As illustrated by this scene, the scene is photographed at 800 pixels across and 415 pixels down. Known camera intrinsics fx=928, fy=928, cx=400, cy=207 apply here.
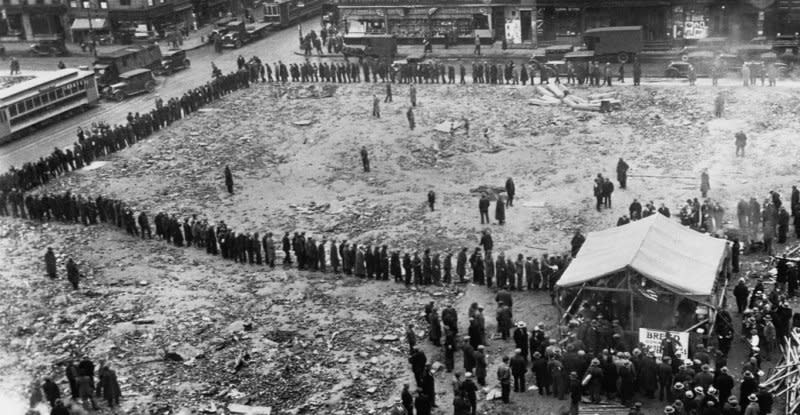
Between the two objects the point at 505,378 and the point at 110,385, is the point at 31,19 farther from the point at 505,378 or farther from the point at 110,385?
the point at 505,378

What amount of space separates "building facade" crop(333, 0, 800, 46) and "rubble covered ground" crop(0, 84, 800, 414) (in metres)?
11.6

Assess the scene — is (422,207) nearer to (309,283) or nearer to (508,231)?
(508,231)

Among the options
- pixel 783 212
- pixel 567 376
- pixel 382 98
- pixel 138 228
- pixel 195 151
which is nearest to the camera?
pixel 567 376

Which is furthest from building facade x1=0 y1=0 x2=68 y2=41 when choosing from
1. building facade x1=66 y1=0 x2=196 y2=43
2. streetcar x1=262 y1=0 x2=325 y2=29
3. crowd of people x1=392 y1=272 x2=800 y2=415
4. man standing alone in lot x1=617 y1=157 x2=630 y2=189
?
crowd of people x1=392 y1=272 x2=800 y2=415

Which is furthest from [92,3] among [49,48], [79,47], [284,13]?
[284,13]

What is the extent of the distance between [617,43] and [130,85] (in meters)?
26.8

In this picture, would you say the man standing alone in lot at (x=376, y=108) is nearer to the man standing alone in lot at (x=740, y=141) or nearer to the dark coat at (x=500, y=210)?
the dark coat at (x=500, y=210)

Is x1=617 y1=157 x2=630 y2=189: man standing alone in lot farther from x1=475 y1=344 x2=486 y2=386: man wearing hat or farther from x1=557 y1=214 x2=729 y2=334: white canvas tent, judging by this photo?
x1=475 y1=344 x2=486 y2=386: man wearing hat

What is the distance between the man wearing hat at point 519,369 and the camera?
20734 millimetres

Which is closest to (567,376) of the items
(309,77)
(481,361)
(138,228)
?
(481,361)

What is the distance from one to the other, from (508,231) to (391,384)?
33.4 feet

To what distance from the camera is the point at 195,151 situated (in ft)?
133

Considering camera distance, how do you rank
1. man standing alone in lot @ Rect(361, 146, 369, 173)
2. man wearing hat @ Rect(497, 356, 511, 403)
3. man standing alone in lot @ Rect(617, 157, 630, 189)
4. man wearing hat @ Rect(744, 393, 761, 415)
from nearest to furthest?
man wearing hat @ Rect(744, 393, 761, 415)
man wearing hat @ Rect(497, 356, 511, 403)
man standing alone in lot @ Rect(617, 157, 630, 189)
man standing alone in lot @ Rect(361, 146, 369, 173)

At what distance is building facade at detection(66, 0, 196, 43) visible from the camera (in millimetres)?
64062
